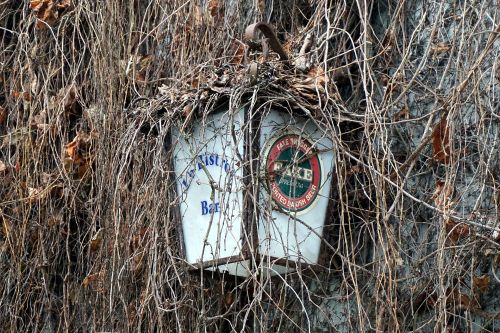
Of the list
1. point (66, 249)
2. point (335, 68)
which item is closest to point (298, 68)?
point (335, 68)

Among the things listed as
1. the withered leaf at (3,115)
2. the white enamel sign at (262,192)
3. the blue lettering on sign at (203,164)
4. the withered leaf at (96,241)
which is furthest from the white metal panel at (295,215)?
the withered leaf at (3,115)

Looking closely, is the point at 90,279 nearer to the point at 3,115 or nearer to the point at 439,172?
the point at 3,115

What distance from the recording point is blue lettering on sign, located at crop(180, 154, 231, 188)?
147 inches

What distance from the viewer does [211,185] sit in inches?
145

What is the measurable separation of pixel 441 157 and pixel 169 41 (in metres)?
1.38

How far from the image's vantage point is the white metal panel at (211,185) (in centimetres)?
367

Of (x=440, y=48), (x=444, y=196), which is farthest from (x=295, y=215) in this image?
(x=440, y=48)

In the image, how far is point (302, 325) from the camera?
13.5ft

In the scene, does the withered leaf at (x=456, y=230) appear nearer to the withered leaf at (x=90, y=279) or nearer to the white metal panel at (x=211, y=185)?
the white metal panel at (x=211, y=185)

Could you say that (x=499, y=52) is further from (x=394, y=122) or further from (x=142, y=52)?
(x=142, y=52)

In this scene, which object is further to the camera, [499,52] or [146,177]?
[146,177]

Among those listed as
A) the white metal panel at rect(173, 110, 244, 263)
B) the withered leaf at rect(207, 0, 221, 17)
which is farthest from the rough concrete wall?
the withered leaf at rect(207, 0, 221, 17)

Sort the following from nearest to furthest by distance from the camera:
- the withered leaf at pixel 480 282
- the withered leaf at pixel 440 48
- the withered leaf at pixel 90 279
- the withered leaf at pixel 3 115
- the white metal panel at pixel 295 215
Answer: the white metal panel at pixel 295 215
the withered leaf at pixel 480 282
the withered leaf at pixel 440 48
the withered leaf at pixel 90 279
the withered leaf at pixel 3 115

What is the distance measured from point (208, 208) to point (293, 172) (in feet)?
1.06
